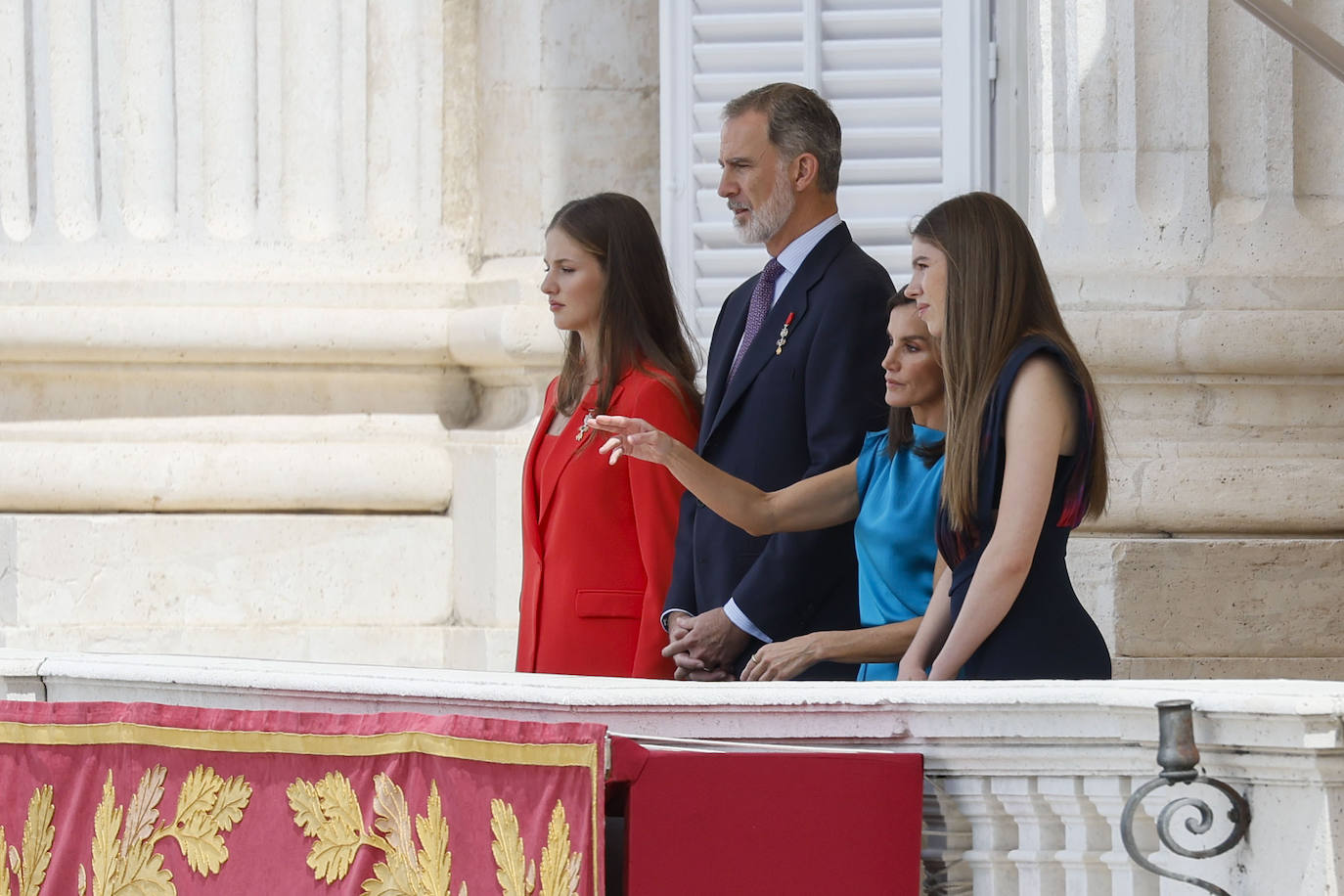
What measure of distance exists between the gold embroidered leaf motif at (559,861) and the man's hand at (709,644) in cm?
99

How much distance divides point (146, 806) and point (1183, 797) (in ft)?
4.69

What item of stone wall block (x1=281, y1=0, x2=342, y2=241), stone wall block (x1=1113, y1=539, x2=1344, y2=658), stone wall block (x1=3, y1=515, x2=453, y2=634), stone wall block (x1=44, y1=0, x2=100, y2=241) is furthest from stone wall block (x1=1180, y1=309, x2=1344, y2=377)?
stone wall block (x1=44, y1=0, x2=100, y2=241)

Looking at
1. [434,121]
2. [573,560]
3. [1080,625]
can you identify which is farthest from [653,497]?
[434,121]

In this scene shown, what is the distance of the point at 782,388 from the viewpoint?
3.23m

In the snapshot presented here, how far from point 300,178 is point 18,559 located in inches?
49.7

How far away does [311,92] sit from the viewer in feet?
17.1

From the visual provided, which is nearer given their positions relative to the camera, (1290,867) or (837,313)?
(1290,867)

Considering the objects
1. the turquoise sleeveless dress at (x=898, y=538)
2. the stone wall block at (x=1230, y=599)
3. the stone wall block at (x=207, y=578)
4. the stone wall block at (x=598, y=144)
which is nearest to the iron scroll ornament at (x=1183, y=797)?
the turquoise sleeveless dress at (x=898, y=538)

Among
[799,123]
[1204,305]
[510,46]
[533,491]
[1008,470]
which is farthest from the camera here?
[510,46]

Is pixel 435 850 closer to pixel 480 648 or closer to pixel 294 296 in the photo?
pixel 480 648

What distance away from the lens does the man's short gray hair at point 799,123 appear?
11.1 ft

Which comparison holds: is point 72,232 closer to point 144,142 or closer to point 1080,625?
point 144,142

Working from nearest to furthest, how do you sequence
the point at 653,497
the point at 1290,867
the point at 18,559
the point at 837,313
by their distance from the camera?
the point at 1290,867, the point at 837,313, the point at 653,497, the point at 18,559

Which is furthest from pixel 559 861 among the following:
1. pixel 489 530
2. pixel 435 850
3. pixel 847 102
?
pixel 847 102
